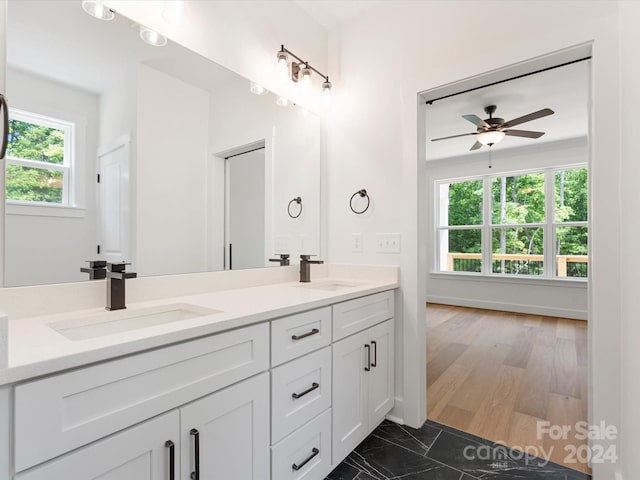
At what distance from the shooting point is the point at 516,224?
5.23m

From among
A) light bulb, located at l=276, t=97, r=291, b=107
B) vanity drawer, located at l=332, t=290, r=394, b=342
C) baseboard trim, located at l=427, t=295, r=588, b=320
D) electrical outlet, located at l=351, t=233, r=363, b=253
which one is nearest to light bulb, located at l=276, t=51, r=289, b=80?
light bulb, located at l=276, t=97, r=291, b=107

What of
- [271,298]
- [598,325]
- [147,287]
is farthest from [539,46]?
[147,287]

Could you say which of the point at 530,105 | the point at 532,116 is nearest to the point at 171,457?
the point at 532,116

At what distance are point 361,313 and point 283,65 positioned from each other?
1548 millimetres

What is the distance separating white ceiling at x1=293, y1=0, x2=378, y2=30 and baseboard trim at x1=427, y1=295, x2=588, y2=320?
484 cm

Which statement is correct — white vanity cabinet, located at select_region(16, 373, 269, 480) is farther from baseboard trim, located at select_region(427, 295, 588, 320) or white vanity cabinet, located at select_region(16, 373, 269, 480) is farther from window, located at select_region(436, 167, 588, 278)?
window, located at select_region(436, 167, 588, 278)

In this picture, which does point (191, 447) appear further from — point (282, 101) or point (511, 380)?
point (511, 380)

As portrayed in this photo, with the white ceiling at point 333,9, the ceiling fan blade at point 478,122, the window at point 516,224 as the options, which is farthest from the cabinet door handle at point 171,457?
the window at point 516,224

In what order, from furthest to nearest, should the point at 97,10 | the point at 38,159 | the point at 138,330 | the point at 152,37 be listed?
the point at 152,37, the point at 97,10, the point at 38,159, the point at 138,330

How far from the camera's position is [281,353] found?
1.20 metres

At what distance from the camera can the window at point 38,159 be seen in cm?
110

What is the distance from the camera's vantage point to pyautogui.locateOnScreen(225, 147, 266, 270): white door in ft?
5.98

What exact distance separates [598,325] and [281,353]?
1403 millimetres

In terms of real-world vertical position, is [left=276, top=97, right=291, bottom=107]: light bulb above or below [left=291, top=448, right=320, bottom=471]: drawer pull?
above
